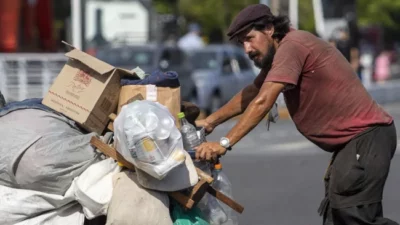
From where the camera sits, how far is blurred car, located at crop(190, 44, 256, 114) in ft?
72.2

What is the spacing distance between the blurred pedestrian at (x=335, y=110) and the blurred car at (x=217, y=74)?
16.0m

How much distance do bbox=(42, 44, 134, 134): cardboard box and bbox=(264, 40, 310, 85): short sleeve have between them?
0.86 m

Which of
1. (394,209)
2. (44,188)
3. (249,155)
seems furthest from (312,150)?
(44,188)

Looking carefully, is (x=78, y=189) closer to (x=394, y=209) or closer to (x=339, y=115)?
(x=339, y=115)

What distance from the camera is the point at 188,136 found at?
5574 millimetres

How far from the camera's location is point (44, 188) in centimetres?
542

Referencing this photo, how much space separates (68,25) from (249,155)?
30.9 m

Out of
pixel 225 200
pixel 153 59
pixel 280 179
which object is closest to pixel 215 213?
pixel 225 200

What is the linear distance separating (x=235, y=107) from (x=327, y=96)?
0.79 m

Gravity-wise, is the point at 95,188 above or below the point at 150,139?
below

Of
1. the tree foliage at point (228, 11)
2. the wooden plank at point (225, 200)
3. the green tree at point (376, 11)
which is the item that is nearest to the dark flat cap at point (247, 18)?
the wooden plank at point (225, 200)

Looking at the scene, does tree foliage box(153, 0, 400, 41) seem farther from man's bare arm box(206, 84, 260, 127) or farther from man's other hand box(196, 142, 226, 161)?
man's other hand box(196, 142, 226, 161)

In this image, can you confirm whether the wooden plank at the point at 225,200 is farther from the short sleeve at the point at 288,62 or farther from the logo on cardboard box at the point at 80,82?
the logo on cardboard box at the point at 80,82

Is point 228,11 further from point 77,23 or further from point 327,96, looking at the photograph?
point 327,96
